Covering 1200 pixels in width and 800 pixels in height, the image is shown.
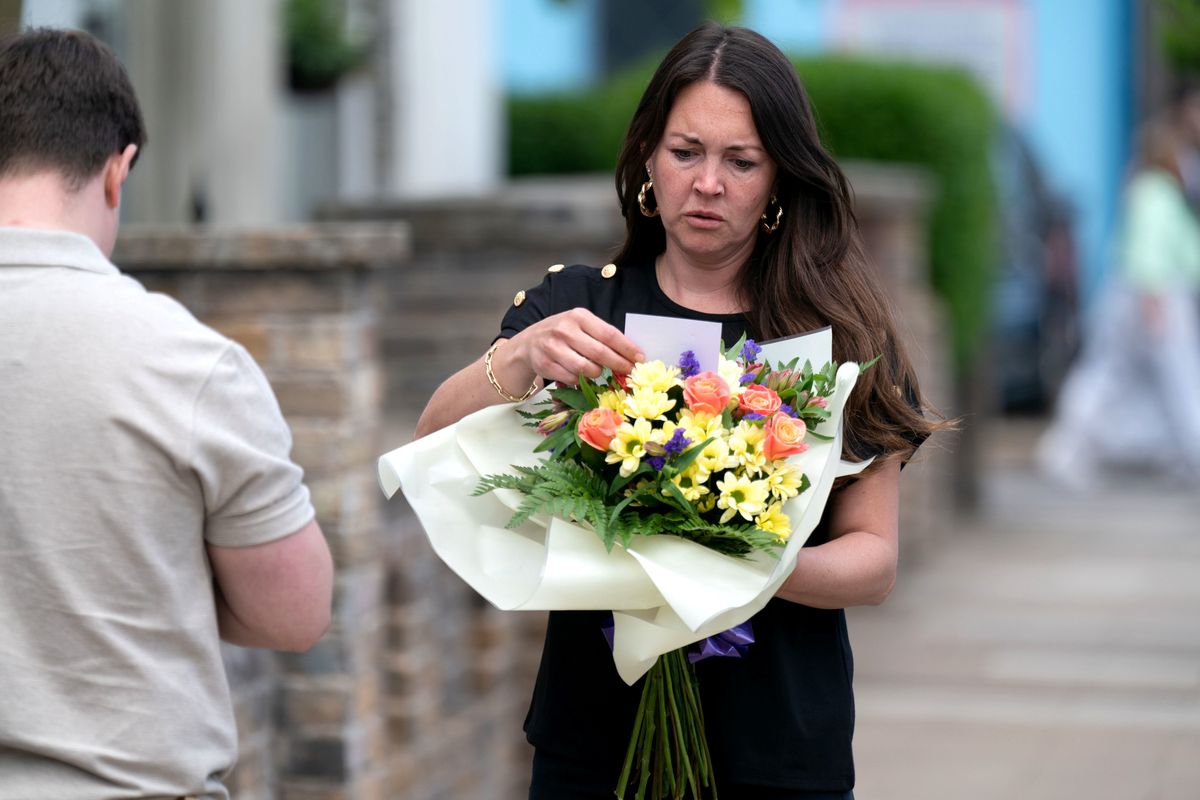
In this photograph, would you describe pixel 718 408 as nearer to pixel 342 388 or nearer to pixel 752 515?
pixel 752 515

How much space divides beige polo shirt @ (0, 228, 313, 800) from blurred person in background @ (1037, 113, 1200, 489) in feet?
30.6

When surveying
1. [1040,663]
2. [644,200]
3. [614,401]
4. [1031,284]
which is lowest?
[1040,663]

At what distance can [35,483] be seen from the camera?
2277 mm

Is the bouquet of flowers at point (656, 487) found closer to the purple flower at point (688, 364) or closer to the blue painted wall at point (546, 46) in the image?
the purple flower at point (688, 364)

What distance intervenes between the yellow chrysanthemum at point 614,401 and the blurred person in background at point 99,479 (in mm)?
436

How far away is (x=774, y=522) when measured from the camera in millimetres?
2262

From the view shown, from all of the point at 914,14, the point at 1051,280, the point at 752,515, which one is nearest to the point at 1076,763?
the point at 752,515

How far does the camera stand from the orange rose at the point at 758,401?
7.50ft

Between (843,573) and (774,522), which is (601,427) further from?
(843,573)

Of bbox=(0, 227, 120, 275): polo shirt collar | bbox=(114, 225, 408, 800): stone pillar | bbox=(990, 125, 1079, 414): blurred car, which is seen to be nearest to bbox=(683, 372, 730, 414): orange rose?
bbox=(0, 227, 120, 275): polo shirt collar

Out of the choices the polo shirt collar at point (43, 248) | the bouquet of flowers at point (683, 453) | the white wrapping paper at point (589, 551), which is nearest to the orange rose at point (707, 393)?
the bouquet of flowers at point (683, 453)

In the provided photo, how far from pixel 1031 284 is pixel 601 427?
11913 millimetres

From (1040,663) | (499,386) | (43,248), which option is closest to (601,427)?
(499,386)

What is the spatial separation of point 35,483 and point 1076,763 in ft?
13.7
